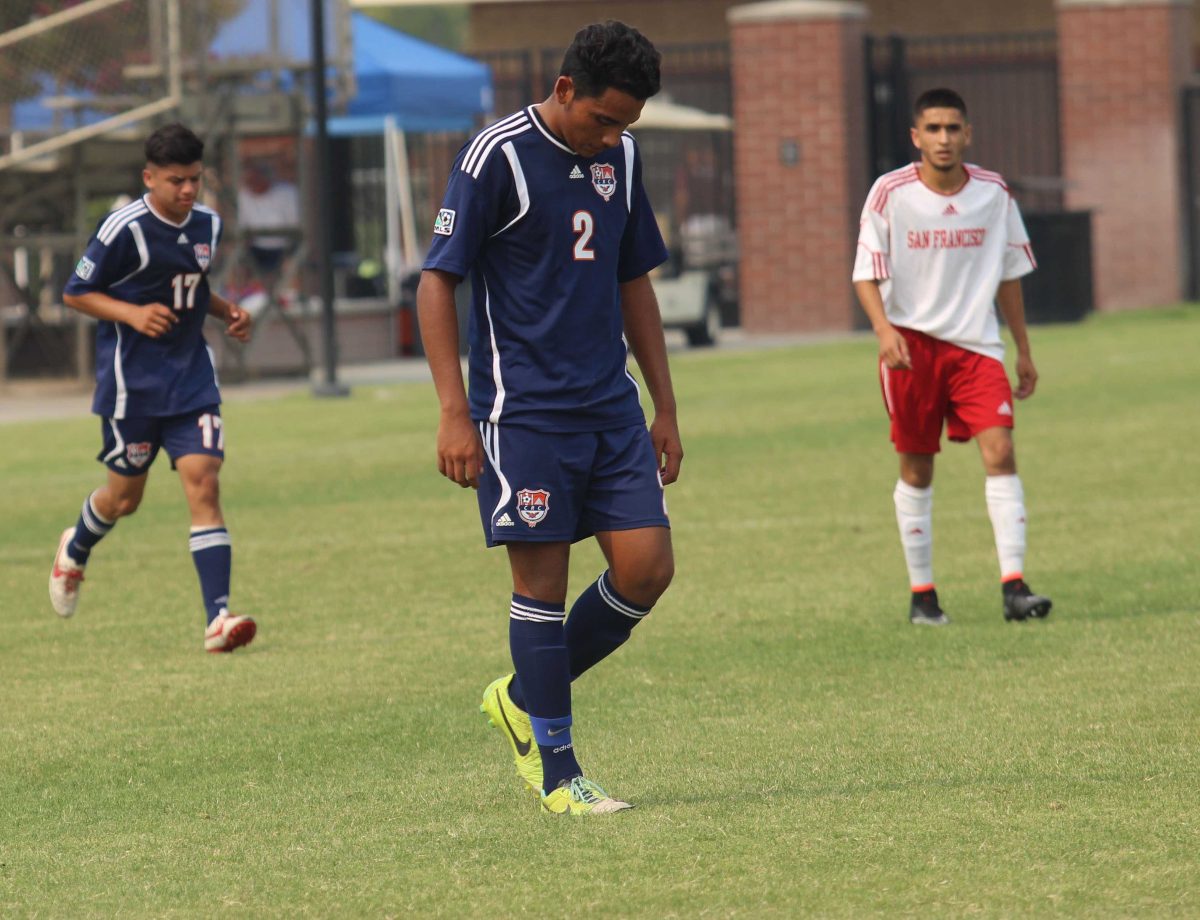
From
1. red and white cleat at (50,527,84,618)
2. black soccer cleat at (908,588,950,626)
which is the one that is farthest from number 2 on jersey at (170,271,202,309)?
black soccer cleat at (908,588,950,626)

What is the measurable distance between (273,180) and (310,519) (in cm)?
1261

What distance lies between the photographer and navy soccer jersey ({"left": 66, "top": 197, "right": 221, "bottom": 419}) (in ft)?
29.5

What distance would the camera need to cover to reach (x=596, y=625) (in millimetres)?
5789

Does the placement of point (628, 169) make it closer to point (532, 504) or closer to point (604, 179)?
point (604, 179)

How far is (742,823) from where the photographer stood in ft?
17.3

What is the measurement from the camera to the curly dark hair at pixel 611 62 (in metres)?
5.16

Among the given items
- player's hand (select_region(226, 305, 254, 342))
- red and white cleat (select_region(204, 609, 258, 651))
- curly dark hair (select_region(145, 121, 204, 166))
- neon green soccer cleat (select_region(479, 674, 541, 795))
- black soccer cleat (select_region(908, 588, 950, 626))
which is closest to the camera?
neon green soccer cleat (select_region(479, 674, 541, 795))

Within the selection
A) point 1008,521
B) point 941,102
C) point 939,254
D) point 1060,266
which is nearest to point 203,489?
point 939,254

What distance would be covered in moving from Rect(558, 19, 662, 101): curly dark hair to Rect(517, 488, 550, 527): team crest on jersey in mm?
989

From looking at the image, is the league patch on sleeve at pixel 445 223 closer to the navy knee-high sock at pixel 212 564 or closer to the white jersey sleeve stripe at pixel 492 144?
the white jersey sleeve stripe at pixel 492 144

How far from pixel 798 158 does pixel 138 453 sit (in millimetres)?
22202

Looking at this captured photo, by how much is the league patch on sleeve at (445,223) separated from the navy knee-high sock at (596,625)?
101cm

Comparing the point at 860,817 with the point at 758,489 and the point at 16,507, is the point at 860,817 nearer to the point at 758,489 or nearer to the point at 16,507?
the point at 758,489

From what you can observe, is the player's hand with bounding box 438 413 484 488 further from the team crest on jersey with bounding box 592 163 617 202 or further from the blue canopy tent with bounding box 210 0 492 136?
the blue canopy tent with bounding box 210 0 492 136
